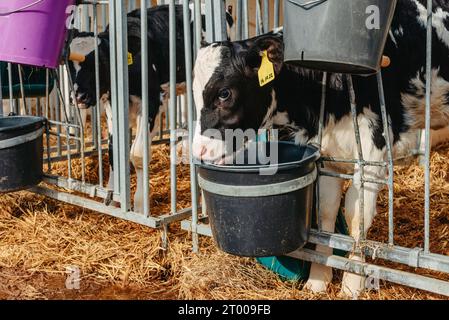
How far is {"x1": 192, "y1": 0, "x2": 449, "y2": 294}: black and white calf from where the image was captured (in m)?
2.91

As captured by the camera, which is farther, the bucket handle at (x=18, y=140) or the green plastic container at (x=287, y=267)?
the bucket handle at (x=18, y=140)

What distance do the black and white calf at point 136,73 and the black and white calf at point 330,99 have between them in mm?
1680

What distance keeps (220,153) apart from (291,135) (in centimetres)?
57

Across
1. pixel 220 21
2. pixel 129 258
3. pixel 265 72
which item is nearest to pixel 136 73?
pixel 220 21

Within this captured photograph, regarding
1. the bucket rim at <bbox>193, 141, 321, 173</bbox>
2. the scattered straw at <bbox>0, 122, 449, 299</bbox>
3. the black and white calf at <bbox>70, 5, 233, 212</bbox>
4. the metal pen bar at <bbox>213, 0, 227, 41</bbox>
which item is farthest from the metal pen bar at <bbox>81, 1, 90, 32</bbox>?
the bucket rim at <bbox>193, 141, 321, 173</bbox>

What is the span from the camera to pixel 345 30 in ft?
7.32

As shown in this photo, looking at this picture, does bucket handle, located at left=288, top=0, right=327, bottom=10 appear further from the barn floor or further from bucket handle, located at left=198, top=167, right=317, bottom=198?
the barn floor

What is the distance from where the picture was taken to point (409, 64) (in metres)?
3.11

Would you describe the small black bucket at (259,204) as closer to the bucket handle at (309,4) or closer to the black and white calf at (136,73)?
the bucket handle at (309,4)

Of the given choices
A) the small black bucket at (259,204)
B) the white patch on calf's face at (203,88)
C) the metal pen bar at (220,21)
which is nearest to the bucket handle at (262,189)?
the small black bucket at (259,204)

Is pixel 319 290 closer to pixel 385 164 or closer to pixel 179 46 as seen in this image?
pixel 385 164

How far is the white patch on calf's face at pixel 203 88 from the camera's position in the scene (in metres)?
2.81

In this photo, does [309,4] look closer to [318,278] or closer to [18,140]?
[318,278]

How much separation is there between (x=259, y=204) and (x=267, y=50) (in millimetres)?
816
